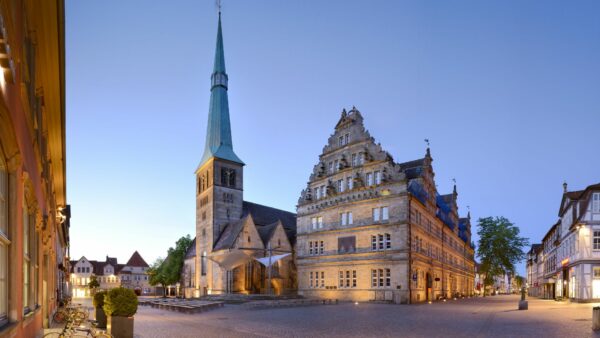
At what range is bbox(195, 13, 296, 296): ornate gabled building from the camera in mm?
60250

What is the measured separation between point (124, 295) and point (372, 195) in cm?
3280

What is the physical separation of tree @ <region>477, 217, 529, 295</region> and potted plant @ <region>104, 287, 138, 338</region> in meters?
54.3

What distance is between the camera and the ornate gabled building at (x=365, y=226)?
42688 millimetres

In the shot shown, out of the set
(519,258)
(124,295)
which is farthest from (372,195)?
(124,295)

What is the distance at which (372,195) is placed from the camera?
44.8 meters

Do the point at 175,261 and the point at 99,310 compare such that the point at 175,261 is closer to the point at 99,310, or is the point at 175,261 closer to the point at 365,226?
the point at 365,226

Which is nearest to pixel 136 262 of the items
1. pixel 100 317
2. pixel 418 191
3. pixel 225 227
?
pixel 225 227

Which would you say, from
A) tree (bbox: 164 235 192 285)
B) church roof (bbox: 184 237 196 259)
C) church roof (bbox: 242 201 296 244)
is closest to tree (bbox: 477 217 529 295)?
church roof (bbox: 242 201 296 244)

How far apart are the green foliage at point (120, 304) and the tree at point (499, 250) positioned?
5439 cm

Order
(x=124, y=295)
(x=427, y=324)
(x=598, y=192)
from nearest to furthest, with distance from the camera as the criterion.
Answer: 1. (x=124, y=295)
2. (x=427, y=324)
3. (x=598, y=192)

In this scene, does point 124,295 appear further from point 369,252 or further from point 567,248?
point 567,248

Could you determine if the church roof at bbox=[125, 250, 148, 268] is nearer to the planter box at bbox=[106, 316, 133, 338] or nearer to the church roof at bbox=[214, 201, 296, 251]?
the church roof at bbox=[214, 201, 296, 251]

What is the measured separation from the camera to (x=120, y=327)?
47.9 feet

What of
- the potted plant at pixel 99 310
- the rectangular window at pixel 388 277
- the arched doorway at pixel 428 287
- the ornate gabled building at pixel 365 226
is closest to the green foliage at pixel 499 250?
the ornate gabled building at pixel 365 226
